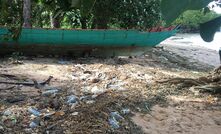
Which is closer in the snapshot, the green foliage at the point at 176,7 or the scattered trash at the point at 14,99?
the green foliage at the point at 176,7

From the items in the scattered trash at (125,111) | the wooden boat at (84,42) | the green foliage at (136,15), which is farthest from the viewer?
the green foliage at (136,15)

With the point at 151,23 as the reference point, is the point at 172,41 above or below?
below

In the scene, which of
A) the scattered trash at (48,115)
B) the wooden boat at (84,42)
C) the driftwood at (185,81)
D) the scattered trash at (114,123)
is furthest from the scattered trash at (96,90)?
the wooden boat at (84,42)

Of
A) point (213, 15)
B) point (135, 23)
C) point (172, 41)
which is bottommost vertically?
point (172, 41)

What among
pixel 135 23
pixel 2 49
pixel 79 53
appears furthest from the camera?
pixel 135 23

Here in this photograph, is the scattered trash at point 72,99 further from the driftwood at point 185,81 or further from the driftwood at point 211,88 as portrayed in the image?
the driftwood at point 211,88

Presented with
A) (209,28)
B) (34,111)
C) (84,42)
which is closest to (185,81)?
(84,42)

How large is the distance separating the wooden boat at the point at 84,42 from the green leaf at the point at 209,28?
7.18 metres

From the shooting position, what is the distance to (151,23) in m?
9.23

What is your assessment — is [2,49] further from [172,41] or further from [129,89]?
[172,41]

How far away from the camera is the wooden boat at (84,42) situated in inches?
304

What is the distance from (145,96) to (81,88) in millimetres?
889

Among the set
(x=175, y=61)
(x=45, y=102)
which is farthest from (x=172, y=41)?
(x=45, y=102)

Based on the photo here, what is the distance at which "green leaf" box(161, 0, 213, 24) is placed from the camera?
41 centimetres
